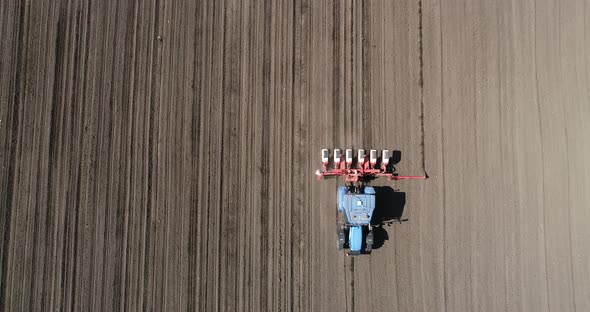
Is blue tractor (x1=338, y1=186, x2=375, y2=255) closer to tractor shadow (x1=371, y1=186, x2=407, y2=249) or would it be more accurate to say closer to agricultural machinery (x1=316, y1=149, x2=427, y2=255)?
agricultural machinery (x1=316, y1=149, x2=427, y2=255)

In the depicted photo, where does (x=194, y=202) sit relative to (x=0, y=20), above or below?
below

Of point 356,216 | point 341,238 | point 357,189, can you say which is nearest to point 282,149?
point 357,189

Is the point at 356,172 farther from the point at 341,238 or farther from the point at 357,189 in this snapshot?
the point at 341,238

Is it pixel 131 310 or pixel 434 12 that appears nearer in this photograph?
pixel 131 310

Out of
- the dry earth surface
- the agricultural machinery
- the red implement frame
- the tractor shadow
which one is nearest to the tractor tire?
the agricultural machinery

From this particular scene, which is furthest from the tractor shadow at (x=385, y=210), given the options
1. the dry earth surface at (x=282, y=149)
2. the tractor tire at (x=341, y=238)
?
the tractor tire at (x=341, y=238)

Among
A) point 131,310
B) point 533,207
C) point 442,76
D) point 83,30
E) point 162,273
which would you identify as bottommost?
point 131,310

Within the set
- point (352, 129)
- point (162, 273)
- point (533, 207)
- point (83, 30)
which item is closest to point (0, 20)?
point (83, 30)

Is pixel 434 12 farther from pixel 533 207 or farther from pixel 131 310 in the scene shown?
pixel 131 310
